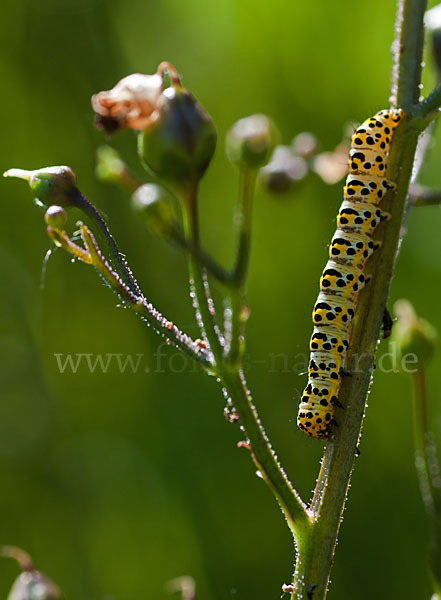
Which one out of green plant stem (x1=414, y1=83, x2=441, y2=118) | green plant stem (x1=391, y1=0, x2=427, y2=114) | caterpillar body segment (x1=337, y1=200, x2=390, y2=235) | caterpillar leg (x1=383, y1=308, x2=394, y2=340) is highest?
green plant stem (x1=391, y1=0, x2=427, y2=114)

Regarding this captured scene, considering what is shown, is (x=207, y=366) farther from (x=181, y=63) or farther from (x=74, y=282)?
(x=181, y=63)

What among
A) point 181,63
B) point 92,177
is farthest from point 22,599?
point 181,63

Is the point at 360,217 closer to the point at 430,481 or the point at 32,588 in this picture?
the point at 430,481

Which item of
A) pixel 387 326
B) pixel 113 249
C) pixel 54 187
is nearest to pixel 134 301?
pixel 113 249

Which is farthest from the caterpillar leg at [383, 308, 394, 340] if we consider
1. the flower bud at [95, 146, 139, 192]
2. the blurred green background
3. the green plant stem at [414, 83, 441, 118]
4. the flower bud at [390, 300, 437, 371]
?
the blurred green background

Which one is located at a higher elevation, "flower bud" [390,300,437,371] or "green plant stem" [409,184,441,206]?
"green plant stem" [409,184,441,206]

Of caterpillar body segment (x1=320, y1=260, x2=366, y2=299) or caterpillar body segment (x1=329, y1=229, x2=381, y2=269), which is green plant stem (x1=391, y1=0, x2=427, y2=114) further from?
caterpillar body segment (x1=320, y1=260, x2=366, y2=299)
